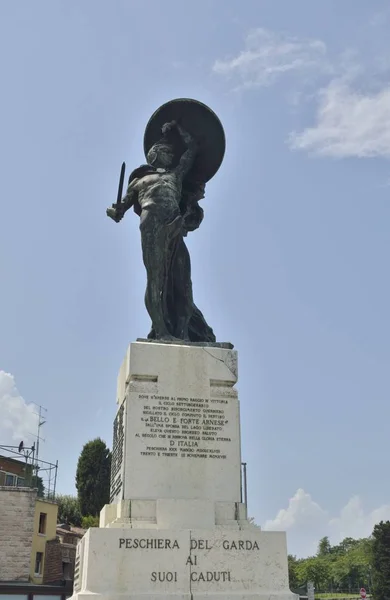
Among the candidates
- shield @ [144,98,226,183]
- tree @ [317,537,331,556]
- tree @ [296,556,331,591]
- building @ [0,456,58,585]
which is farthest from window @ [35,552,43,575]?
tree @ [317,537,331,556]

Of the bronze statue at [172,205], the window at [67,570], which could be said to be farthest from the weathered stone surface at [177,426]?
the window at [67,570]

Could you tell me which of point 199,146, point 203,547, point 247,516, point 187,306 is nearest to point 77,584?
point 203,547

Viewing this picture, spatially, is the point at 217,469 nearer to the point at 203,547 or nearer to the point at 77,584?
the point at 203,547

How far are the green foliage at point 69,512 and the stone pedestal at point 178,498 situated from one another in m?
49.5

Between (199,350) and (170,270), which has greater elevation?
(170,270)

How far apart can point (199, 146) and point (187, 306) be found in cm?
277

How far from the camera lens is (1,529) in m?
36.5

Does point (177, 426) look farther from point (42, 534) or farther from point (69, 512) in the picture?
point (69, 512)

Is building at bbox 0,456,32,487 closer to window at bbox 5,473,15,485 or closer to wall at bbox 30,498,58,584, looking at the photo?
window at bbox 5,473,15,485

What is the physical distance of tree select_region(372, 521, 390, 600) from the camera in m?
49.4

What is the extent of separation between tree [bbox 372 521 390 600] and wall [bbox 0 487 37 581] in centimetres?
2740

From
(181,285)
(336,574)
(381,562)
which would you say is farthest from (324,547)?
(181,285)

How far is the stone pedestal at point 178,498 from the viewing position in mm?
7277

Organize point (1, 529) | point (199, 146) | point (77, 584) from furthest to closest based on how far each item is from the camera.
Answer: point (1, 529), point (199, 146), point (77, 584)
